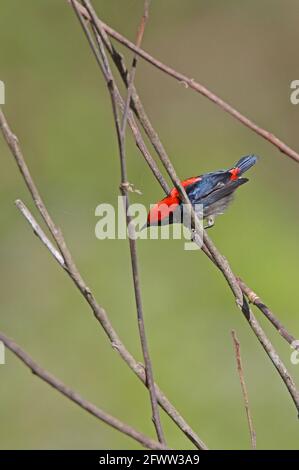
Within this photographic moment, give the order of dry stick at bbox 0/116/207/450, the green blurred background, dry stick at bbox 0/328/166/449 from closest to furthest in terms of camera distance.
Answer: dry stick at bbox 0/328/166/449
dry stick at bbox 0/116/207/450
the green blurred background

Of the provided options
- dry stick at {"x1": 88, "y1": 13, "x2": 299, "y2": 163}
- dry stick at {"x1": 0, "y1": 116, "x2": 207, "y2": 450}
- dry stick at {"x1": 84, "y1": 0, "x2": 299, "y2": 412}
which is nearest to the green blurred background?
dry stick at {"x1": 84, "y1": 0, "x2": 299, "y2": 412}

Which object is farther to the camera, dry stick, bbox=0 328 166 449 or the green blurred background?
the green blurred background

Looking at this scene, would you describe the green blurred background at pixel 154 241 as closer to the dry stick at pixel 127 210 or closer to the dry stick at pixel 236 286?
the dry stick at pixel 236 286

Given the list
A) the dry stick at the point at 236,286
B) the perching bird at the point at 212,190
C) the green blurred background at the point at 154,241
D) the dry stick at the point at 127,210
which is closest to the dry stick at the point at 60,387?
the dry stick at the point at 127,210

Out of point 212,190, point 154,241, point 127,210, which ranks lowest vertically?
point 127,210

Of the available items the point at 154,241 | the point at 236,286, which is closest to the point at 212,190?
the point at 236,286

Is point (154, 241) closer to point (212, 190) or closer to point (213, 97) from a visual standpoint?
point (212, 190)

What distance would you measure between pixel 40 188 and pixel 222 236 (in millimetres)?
1201

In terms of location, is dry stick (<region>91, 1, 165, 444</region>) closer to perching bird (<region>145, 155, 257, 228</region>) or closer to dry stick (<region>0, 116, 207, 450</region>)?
dry stick (<region>0, 116, 207, 450</region>)

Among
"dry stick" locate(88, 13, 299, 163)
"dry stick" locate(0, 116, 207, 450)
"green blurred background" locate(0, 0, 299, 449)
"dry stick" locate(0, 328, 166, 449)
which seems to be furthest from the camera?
"green blurred background" locate(0, 0, 299, 449)

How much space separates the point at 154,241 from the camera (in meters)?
5.27

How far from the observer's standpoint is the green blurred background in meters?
4.13

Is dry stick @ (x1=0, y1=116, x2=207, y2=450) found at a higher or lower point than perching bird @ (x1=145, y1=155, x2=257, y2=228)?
lower
